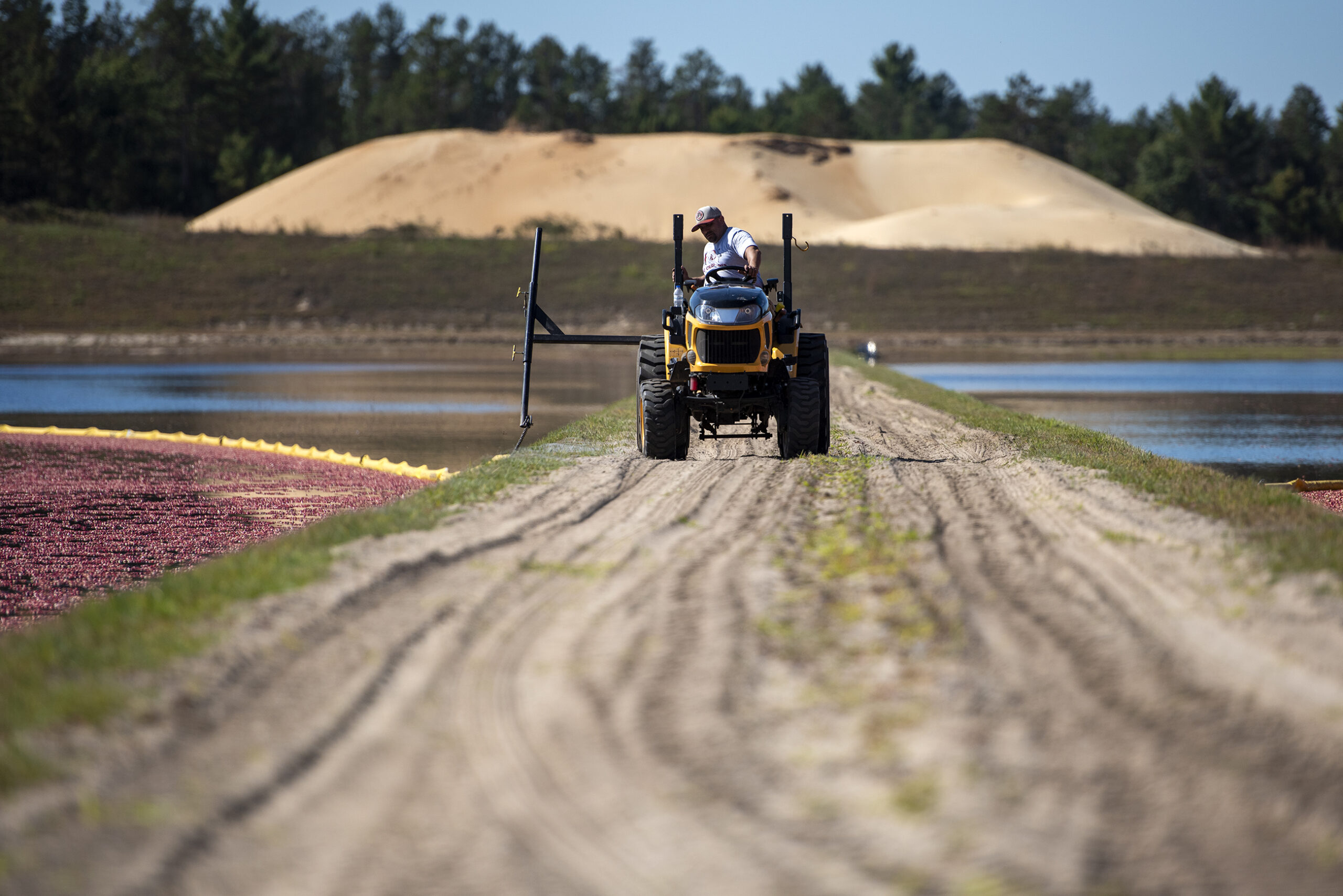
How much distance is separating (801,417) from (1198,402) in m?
17.5

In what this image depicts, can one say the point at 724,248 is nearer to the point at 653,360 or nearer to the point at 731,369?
the point at 731,369

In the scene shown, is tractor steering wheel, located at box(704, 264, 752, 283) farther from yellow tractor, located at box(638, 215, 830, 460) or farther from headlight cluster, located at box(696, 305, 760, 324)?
headlight cluster, located at box(696, 305, 760, 324)

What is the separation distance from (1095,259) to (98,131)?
246 feet

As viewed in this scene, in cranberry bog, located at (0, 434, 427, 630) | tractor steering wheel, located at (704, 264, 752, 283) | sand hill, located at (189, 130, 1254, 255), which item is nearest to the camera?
cranberry bog, located at (0, 434, 427, 630)

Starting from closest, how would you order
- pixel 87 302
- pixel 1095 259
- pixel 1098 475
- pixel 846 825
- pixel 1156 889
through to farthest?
pixel 1156 889 < pixel 846 825 < pixel 1098 475 < pixel 87 302 < pixel 1095 259

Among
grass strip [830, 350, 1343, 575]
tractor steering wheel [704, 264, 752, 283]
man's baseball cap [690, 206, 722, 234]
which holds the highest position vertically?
man's baseball cap [690, 206, 722, 234]

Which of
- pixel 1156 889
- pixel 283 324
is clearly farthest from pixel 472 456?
pixel 283 324

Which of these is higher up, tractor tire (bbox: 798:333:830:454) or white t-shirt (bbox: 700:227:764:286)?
white t-shirt (bbox: 700:227:764:286)

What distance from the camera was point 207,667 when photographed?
5137 millimetres

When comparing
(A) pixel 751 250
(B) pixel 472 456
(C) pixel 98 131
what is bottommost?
(B) pixel 472 456

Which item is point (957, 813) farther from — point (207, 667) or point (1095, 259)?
point (1095, 259)

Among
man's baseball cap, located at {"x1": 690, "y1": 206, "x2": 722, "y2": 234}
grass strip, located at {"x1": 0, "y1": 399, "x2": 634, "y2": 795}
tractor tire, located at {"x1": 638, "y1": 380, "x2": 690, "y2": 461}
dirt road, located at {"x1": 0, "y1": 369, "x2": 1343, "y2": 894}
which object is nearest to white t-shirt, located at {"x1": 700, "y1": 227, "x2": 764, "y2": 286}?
man's baseball cap, located at {"x1": 690, "y1": 206, "x2": 722, "y2": 234}

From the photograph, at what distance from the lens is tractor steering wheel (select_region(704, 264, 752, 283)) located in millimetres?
11887

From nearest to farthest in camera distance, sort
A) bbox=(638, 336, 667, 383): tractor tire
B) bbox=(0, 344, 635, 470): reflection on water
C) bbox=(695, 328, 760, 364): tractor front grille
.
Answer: bbox=(695, 328, 760, 364): tractor front grille < bbox=(638, 336, 667, 383): tractor tire < bbox=(0, 344, 635, 470): reflection on water
